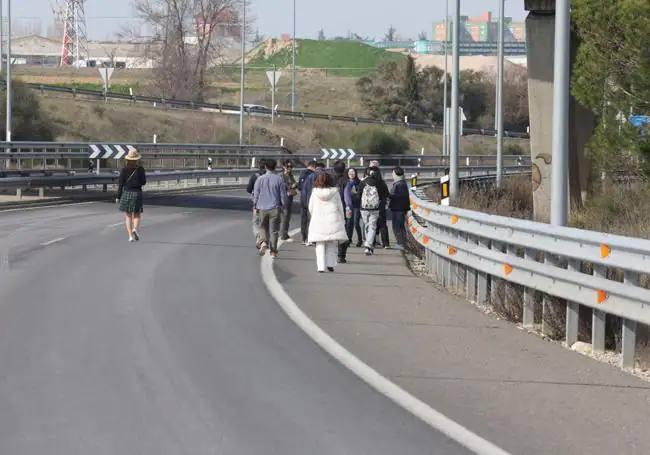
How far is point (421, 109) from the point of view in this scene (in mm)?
108375

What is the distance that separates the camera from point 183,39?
106750 millimetres

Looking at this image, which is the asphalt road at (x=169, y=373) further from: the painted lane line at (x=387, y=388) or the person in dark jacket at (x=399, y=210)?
the person in dark jacket at (x=399, y=210)

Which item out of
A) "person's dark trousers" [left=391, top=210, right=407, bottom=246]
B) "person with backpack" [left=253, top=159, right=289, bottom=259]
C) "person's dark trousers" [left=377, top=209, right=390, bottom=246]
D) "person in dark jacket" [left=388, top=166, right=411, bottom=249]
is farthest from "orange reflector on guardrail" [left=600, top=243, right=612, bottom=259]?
"person's dark trousers" [left=391, top=210, right=407, bottom=246]

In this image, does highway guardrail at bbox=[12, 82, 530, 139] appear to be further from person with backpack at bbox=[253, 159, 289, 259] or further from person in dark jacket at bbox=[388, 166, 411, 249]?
person with backpack at bbox=[253, 159, 289, 259]

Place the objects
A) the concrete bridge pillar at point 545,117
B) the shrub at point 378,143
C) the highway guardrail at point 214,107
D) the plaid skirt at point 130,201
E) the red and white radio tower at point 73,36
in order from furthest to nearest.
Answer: the red and white radio tower at point 73,36
the highway guardrail at point 214,107
the shrub at point 378,143
the concrete bridge pillar at point 545,117
the plaid skirt at point 130,201

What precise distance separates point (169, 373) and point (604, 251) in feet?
12.8

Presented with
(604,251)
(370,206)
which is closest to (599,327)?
(604,251)

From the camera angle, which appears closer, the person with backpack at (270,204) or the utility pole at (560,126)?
the utility pole at (560,126)

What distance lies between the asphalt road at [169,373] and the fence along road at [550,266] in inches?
94.2

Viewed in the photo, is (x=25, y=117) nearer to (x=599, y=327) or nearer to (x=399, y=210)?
(x=399, y=210)

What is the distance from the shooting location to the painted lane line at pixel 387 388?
25.8 feet

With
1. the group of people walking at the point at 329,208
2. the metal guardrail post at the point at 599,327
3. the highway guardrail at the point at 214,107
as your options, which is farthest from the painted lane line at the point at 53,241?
the highway guardrail at the point at 214,107

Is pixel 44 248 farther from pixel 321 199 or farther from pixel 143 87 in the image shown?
pixel 143 87

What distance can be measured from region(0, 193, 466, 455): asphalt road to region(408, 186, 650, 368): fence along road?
239cm
